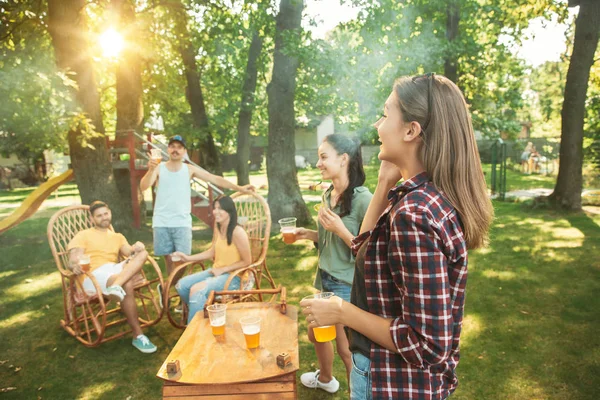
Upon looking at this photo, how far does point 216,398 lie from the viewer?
2.32m

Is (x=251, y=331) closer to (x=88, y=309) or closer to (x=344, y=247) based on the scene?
(x=344, y=247)

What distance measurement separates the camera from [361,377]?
162 centimetres

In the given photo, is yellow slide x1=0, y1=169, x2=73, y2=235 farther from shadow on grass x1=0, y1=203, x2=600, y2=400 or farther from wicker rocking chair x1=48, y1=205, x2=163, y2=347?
wicker rocking chair x1=48, y1=205, x2=163, y2=347

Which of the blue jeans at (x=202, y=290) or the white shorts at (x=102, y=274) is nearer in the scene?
the blue jeans at (x=202, y=290)

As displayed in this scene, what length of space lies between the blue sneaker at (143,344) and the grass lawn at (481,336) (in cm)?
7

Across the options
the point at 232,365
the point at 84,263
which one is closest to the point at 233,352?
the point at 232,365

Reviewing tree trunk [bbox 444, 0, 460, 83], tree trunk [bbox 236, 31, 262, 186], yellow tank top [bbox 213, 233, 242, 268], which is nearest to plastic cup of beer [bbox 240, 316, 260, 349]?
yellow tank top [bbox 213, 233, 242, 268]

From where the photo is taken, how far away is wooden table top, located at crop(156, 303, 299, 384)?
93.7 inches

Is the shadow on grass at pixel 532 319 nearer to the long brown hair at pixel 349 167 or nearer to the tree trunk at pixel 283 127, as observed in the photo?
the long brown hair at pixel 349 167

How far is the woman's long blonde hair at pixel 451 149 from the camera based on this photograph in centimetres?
138

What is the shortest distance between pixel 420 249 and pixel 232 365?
171cm

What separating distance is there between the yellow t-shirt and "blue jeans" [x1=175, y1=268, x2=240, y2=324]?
973 mm

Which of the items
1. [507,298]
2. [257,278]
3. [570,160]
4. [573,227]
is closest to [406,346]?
Result: [257,278]

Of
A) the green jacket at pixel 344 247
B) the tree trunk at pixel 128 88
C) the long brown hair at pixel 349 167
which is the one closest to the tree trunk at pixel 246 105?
the tree trunk at pixel 128 88
